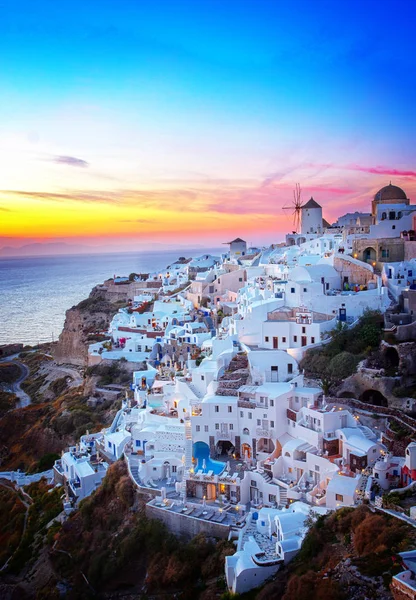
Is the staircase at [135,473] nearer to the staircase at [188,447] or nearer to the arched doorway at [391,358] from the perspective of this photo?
the staircase at [188,447]

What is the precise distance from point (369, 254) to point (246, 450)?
15.0 m

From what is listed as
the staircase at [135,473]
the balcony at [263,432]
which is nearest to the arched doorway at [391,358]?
the balcony at [263,432]

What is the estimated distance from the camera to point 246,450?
20.4 meters

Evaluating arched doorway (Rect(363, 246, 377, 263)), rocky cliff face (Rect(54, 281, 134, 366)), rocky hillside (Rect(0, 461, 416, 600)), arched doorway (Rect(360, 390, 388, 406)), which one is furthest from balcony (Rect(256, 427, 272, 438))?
rocky cliff face (Rect(54, 281, 134, 366))

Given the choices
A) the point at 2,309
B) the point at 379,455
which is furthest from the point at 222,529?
the point at 2,309

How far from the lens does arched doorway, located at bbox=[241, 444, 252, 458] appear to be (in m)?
20.2

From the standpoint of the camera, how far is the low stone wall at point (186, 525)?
53.5 feet

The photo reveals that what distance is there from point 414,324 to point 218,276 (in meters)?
19.5

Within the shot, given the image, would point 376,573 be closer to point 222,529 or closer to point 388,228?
point 222,529

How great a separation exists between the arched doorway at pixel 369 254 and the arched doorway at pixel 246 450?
14536 millimetres

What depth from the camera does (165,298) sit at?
4259cm

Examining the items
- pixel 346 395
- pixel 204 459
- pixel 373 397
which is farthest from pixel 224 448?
pixel 373 397

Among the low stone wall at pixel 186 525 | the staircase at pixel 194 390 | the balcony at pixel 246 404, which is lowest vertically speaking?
the low stone wall at pixel 186 525

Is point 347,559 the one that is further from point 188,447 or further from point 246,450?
point 188,447
